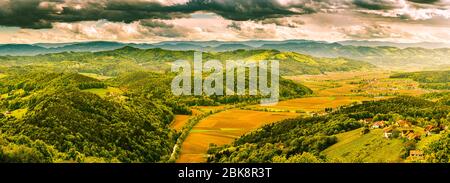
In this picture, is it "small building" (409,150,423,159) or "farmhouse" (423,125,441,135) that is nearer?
"small building" (409,150,423,159)

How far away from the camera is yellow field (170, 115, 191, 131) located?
144 meters

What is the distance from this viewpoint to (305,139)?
10019 centimetres

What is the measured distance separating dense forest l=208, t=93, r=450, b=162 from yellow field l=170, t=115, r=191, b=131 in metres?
31.1

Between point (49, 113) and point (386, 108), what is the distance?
10801 centimetres

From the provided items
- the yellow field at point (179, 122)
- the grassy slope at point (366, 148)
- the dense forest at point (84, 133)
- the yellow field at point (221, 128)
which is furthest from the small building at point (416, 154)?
the yellow field at point (179, 122)

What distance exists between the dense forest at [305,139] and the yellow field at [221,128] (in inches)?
178

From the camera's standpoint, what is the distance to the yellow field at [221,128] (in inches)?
4202

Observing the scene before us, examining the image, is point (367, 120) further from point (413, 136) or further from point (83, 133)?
point (83, 133)

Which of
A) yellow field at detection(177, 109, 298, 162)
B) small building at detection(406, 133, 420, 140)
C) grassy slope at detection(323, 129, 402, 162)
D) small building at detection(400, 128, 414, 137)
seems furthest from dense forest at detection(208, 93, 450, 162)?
small building at detection(400, 128, 414, 137)

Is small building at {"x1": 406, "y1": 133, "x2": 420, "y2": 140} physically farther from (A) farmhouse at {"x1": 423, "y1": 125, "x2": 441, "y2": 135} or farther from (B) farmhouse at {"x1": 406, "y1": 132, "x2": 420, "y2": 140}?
(A) farmhouse at {"x1": 423, "y1": 125, "x2": 441, "y2": 135}

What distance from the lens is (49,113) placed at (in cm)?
10419
